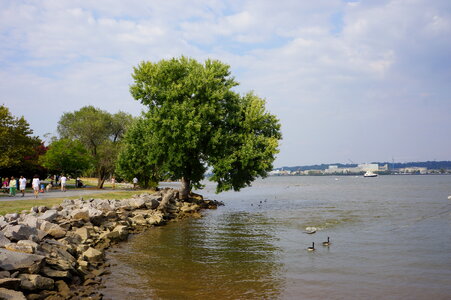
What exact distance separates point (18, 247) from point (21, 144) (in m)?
41.0

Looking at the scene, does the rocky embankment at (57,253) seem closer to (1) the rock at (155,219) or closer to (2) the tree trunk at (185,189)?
(1) the rock at (155,219)

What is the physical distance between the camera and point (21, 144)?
49.5 meters

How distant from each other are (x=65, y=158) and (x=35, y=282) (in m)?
49.7

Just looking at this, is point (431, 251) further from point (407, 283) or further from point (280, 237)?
point (280, 237)

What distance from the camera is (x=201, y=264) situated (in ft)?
56.0

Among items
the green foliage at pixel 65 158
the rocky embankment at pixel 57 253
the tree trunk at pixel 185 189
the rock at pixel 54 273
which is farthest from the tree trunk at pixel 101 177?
the rock at pixel 54 273

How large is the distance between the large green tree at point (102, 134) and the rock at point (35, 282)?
50244mm

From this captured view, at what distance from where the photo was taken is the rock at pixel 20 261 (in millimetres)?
11891

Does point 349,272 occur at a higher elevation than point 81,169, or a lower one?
lower

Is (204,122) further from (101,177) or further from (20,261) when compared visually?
(101,177)

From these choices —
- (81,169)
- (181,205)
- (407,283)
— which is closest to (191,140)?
(181,205)

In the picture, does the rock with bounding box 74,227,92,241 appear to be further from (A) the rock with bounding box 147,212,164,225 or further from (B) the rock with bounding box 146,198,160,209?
(B) the rock with bounding box 146,198,160,209

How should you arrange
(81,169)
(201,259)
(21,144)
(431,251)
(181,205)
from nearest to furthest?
(201,259) < (431,251) < (181,205) < (21,144) < (81,169)

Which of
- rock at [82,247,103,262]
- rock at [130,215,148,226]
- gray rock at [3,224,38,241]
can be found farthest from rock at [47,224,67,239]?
rock at [130,215,148,226]
